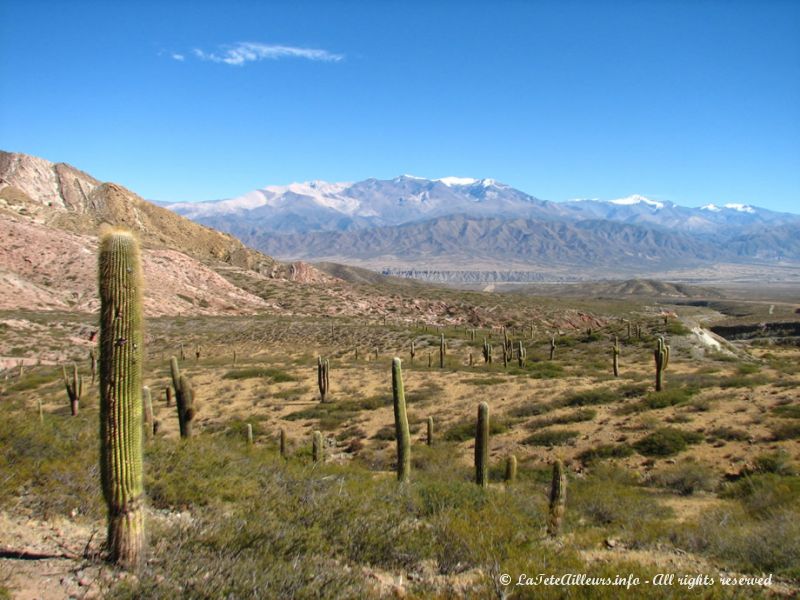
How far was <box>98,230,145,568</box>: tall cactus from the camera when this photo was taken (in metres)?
5.41

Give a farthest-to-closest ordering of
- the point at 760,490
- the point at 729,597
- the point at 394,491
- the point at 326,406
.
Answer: the point at 326,406 → the point at 760,490 → the point at 394,491 → the point at 729,597

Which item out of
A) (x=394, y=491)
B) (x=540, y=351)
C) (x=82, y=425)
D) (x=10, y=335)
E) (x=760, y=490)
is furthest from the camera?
(x=540, y=351)

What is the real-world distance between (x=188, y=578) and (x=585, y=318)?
2523 inches

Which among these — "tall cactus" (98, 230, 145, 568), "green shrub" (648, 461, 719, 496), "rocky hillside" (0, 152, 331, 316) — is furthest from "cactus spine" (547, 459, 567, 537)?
"rocky hillside" (0, 152, 331, 316)

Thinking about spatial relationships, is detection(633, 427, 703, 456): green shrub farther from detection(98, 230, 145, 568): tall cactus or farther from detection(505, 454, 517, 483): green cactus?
detection(98, 230, 145, 568): tall cactus

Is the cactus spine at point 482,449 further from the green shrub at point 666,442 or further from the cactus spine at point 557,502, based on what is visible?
the green shrub at point 666,442

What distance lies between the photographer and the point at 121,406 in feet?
17.9

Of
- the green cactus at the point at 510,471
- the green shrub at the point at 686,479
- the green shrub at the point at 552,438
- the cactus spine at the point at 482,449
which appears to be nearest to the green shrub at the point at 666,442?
the green shrub at the point at 686,479

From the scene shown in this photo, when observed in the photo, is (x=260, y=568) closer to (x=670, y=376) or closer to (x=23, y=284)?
(x=670, y=376)

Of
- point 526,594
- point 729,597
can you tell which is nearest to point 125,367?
point 526,594

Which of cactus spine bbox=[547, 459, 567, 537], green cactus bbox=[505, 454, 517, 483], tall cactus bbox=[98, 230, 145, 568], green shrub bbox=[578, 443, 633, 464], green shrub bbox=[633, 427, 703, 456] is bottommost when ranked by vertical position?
green shrub bbox=[578, 443, 633, 464]

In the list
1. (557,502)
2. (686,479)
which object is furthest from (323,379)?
(557,502)

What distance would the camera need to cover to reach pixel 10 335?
106ft

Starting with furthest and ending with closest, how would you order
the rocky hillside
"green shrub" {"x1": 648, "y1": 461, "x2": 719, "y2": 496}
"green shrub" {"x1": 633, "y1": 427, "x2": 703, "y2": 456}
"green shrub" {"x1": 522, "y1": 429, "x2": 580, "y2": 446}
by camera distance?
A: the rocky hillside → "green shrub" {"x1": 522, "y1": 429, "x2": 580, "y2": 446} → "green shrub" {"x1": 633, "y1": 427, "x2": 703, "y2": 456} → "green shrub" {"x1": 648, "y1": 461, "x2": 719, "y2": 496}
